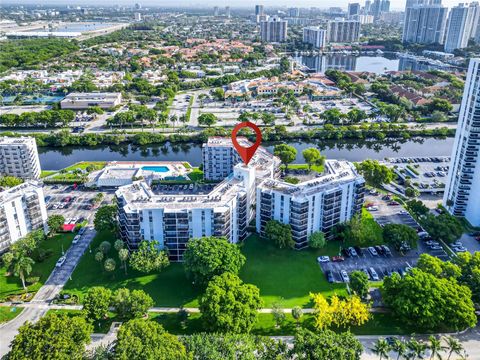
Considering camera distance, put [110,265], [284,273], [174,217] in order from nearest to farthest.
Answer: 1. [110,265]
2. [284,273]
3. [174,217]

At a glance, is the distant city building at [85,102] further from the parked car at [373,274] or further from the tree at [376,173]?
the parked car at [373,274]

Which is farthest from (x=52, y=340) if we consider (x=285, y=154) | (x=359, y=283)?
(x=285, y=154)

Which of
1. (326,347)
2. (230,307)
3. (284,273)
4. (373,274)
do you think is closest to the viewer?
(326,347)

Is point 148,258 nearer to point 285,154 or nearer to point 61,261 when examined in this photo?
point 61,261

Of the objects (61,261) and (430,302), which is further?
(61,261)

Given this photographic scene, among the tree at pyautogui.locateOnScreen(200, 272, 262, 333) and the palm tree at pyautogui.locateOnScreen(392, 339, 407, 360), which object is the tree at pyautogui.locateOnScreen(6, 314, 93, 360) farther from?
the palm tree at pyautogui.locateOnScreen(392, 339, 407, 360)

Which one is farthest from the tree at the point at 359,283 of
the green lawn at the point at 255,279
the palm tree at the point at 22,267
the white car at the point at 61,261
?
the palm tree at the point at 22,267
